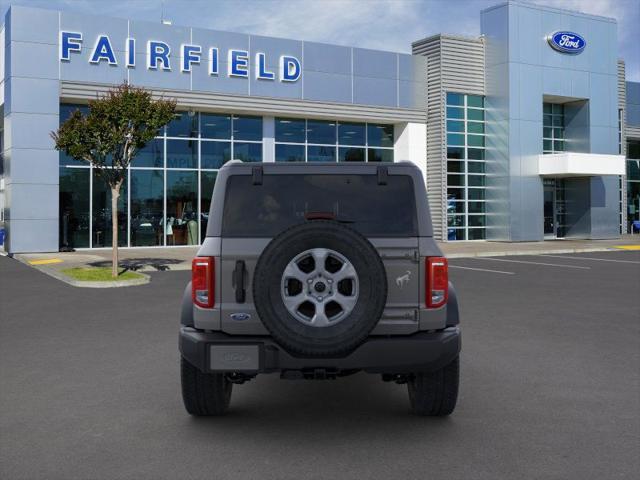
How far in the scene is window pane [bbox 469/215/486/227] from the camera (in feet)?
101

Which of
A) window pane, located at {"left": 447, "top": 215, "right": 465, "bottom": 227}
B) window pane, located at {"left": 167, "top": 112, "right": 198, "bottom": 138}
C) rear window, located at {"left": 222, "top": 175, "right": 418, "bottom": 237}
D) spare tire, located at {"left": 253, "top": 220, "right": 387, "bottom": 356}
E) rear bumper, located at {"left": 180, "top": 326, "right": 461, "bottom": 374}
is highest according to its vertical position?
window pane, located at {"left": 167, "top": 112, "right": 198, "bottom": 138}

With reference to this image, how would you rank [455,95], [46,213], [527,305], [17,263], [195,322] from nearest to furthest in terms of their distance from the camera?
[195,322] → [527,305] → [17,263] → [46,213] → [455,95]

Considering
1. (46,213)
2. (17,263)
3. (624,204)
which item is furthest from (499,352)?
(624,204)

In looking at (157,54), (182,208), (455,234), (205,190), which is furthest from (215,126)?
(455,234)

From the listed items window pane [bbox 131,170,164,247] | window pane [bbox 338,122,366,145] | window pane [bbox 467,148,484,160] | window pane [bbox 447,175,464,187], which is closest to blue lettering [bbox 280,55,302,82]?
window pane [bbox 338,122,366,145]

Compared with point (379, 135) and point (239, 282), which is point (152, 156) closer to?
point (379, 135)

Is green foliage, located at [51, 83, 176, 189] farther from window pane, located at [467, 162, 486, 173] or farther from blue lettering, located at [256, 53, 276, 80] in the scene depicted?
window pane, located at [467, 162, 486, 173]

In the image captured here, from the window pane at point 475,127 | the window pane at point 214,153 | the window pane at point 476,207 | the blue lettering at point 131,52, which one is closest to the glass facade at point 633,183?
the window pane at point 476,207

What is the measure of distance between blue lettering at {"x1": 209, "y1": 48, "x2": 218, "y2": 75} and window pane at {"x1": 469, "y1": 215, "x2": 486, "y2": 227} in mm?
12665

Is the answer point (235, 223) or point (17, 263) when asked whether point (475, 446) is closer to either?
point (235, 223)

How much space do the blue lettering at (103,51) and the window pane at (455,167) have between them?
14.2 metres

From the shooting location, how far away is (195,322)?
4688 millimetres

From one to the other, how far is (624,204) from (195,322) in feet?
118

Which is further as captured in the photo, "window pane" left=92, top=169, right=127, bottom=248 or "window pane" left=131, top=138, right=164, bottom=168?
"window pane" left=131, top=138, right=164, bottom=168
